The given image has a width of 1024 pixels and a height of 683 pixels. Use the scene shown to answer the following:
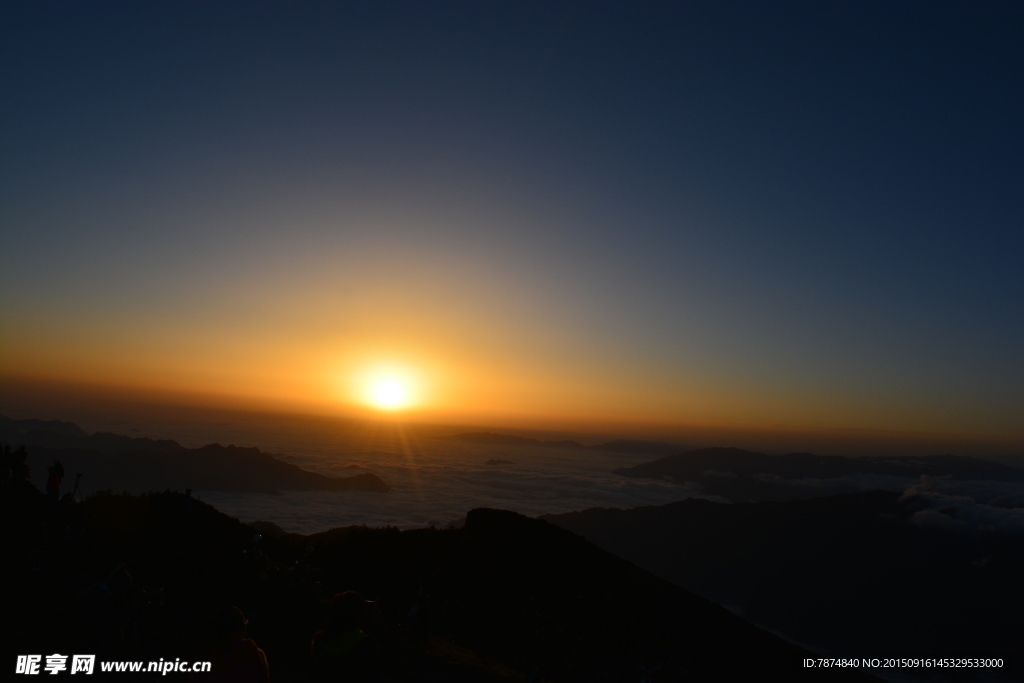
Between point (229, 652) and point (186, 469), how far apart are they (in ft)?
523

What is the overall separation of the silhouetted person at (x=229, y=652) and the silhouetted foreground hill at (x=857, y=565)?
139652 mm

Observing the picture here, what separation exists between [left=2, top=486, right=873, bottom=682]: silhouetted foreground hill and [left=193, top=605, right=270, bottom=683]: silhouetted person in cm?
95

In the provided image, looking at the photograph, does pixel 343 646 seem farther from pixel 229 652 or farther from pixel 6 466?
pixel 6 466

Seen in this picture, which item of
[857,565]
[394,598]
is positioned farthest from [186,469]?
[857,565]

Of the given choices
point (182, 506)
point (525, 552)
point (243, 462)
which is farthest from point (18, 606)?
point (243, 462)

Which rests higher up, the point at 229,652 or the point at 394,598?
the point at 229,652

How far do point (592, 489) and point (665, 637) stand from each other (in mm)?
159651

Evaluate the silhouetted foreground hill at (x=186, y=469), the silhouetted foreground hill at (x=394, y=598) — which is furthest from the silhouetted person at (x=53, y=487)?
the silhouetted foreground hill at (x=186, y=469)

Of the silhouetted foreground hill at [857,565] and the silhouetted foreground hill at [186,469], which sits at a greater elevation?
the silhouetted foreground hill at [186,469]

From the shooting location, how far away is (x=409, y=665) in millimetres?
10523

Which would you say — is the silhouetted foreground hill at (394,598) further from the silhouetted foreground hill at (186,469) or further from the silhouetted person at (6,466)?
the silhouetted foreground hill at (186,469)

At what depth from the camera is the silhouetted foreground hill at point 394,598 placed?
866cm

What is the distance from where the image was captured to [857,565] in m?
156

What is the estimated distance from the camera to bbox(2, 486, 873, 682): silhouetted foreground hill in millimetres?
8656
